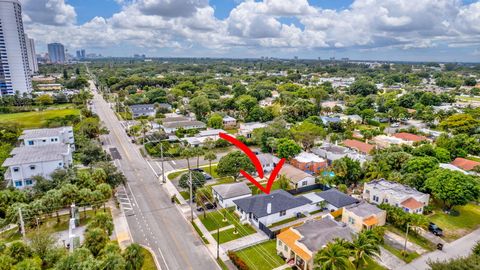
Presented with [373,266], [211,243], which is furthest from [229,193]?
[373,266]

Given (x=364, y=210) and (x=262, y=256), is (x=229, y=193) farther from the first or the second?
(x=364, y=210)

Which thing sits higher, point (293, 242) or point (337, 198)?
point (293, 242)

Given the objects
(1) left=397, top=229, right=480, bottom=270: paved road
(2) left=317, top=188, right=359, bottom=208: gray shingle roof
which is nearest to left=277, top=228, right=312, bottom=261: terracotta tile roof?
(1) left=397, top=229, right=480, bottom=270: paved road

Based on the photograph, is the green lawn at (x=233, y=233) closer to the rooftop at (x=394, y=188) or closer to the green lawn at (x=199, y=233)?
the green lawn at (x=199, y=233)

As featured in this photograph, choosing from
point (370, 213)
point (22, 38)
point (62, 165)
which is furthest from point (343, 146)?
point (22, 38)

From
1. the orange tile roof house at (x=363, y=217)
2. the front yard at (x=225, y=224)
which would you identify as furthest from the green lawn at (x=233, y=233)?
the orange tile roof house at (x=363, y=217)

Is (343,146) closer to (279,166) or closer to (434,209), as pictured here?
(279,166)

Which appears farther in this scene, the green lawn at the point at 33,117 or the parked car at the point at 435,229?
the green lawn at the point at 33,117
